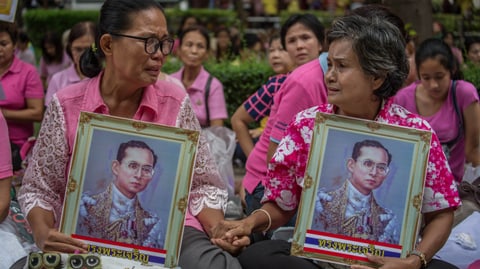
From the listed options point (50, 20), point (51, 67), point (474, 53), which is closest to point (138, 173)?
point (474, 53)

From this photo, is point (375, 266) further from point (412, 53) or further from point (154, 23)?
point (412, 53)

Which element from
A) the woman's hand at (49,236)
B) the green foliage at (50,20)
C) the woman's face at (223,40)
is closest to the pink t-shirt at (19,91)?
the woman's hand at (49,236)

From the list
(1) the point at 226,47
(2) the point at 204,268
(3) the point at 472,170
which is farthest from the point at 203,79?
→ (1) the point at 226,47

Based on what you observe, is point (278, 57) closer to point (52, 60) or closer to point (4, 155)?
point (4, 155)

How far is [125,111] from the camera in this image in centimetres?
374

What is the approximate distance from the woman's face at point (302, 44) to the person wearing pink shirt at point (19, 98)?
→ 2.32 metres

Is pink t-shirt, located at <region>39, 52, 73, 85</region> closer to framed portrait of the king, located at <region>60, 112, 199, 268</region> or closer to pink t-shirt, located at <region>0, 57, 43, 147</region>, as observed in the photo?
pink t-shirt, located at <region>0, 57, 43, 147</region>

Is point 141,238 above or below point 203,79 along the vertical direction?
below

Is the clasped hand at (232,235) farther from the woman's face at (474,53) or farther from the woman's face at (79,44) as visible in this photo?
the woman's face at (474,53)

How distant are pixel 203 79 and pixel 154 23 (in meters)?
3.76

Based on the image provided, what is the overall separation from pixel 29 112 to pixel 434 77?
3.26 metres

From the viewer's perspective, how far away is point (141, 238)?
3.36m

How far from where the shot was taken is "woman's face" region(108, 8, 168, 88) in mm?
3514

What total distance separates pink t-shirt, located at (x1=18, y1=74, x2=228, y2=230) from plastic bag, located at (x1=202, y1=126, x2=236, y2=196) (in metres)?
2.64
